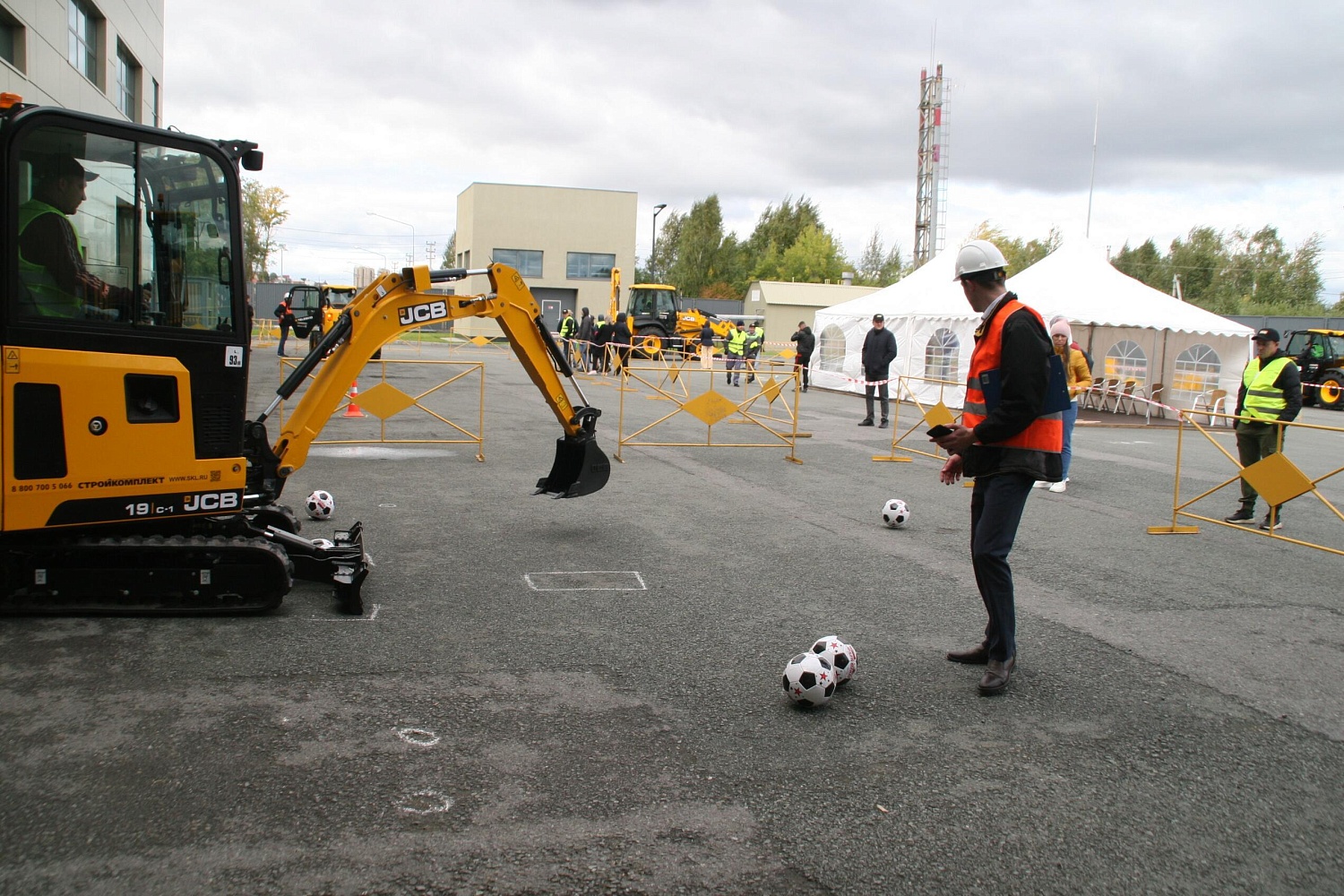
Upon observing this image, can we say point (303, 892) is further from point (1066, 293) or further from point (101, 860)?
point (1066, 293)

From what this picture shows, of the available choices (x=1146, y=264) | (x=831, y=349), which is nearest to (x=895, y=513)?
(x=831, y=349)

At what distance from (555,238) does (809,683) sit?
5970cm

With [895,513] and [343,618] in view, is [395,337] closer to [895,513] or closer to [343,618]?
[343,618]

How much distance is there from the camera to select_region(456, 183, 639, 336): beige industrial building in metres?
60.3

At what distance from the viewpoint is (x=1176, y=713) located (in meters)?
4.80

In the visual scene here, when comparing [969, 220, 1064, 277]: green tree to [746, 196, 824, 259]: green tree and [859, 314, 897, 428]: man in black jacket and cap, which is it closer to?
[746, 196, 824, 259]: green tree

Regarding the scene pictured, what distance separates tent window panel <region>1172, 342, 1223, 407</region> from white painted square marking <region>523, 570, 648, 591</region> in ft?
72.5

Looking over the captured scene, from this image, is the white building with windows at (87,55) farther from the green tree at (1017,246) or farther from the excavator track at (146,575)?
the green tree at (1017,246)

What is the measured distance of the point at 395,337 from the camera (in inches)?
284

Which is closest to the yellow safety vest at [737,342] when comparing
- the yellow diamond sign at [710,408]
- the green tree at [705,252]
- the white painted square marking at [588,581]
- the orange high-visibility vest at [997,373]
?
the yellow diamond sign at [710,408]

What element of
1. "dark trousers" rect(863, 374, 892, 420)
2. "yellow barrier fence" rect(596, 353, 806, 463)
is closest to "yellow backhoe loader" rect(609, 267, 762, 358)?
"yellow barrier fence" rect(596, 353, 806, 463)

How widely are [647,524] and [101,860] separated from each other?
609 cm

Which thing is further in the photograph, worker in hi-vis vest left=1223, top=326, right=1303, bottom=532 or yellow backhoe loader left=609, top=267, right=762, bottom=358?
yellow backhoe loader left=609, top=267, right=762, bottom=358

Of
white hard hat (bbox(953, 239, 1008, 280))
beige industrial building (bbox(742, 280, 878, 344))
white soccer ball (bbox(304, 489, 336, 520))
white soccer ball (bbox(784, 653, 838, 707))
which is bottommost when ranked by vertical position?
white soccer ball (bbox(784, 653, 838, 707))
